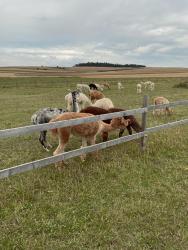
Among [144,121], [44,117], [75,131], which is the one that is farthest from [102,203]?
[44,117]

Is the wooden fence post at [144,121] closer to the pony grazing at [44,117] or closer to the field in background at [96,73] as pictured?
the pony grazing at [44,117]

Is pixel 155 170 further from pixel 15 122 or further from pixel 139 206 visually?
pixel 15 122

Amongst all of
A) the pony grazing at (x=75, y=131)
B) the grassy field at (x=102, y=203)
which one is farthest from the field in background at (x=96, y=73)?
the grassy field at (x=102, y=203)

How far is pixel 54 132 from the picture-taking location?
824 cm

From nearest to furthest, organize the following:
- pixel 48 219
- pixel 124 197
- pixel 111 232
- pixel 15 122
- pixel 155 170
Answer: pixel 111 232, pixel 48 219, pixel 124 197, pixel 155 170, pixel 15 122

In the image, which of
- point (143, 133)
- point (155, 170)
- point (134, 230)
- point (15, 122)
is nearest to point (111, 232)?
point (134, 230)

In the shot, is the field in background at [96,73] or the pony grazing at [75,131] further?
the field in background at [96,73]

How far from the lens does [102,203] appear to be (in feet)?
20.4

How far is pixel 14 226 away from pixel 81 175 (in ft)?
7.85

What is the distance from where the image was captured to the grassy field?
16.4ft

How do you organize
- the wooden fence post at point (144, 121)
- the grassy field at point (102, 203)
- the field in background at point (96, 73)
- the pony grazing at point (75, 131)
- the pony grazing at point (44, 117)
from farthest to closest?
the field in background at point (96, 73), the pony grazing at point (44, 117), the wooden fence post at point (144, 121), the pony grazing at point (75, 131), the grassy field at point (102, 203)

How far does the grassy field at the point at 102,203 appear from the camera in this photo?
500cm

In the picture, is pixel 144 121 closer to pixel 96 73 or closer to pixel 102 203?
pixel 102 203

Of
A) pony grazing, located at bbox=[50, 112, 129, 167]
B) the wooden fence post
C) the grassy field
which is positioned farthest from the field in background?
the grassy field
